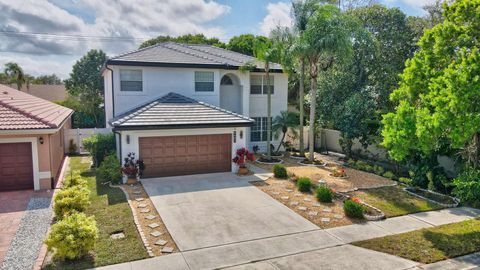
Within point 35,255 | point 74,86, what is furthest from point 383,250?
point 74,86

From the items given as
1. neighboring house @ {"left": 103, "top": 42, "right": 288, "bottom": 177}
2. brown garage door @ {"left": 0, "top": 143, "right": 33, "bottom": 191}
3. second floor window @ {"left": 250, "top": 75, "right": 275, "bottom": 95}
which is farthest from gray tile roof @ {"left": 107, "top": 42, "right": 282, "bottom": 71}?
brown garage door @ {"left": 0, "top": 143, "right": 33, "bottom": 191}

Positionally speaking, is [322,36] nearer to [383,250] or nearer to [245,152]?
[245,152]

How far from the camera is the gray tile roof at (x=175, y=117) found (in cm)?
1484

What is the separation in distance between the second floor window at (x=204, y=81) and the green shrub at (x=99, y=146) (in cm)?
602

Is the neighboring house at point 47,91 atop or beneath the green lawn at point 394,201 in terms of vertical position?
atop

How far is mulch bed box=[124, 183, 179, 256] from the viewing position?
877 centimetres

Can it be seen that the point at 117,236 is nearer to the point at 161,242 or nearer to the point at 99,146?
the point at 161,242

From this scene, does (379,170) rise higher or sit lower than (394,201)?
higher

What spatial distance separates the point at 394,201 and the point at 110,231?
417 inches

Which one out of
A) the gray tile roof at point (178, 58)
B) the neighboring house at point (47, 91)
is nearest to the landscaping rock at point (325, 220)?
the gray tile roof at point (178, 58)

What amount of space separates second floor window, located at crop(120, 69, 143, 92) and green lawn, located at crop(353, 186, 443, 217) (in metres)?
13.1

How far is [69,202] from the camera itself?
10.1m

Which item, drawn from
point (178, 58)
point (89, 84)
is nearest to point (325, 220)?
point (178, 58)

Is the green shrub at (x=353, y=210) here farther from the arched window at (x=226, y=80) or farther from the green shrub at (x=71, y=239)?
the arched window at (x=226, y=80)
